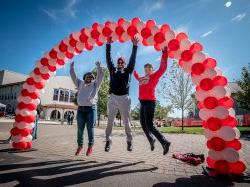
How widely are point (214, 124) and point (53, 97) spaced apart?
2073 inches

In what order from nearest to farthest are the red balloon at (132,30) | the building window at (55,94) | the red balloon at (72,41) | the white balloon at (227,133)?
the white balloon at (227,133)
the red balloon at (132,30)
the red balloon at (72,41)
the building window at (55,94)

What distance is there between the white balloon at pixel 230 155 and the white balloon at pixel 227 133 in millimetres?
228

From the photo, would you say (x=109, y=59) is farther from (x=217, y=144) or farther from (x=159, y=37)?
(x=217, y=144)

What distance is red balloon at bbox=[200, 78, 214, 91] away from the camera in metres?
5.18

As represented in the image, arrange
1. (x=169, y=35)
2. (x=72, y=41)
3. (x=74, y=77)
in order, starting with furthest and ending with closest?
1. (x=72, y=41)
2. (x=74, y=77)
3. (x=169, y=35)

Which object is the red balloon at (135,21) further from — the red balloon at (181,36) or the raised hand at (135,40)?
the red balloon at (181,36)

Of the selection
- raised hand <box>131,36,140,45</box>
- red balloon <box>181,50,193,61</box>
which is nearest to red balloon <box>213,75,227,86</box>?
red balloon <box>181,50,193,61</box>

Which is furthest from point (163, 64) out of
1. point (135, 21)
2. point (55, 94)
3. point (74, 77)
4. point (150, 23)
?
point (55, 94)

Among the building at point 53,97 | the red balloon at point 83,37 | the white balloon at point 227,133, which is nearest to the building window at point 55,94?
the building at point 53,97

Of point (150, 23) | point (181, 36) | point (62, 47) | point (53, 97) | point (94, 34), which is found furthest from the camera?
point (53, 97)

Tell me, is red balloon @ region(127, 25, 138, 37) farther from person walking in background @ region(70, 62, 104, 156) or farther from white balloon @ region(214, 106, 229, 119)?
white balloon @ region(214, 106, 229, 119)

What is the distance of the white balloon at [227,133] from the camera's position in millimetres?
4805

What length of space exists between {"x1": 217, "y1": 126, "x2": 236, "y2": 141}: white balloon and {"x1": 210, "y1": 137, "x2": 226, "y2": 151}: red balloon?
0.09 m

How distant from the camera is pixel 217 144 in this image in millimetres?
4906
